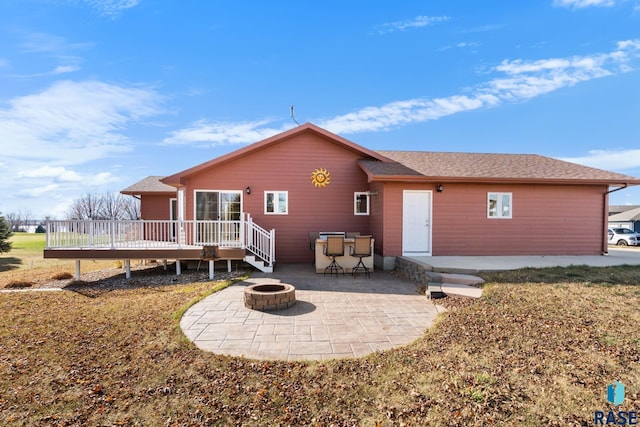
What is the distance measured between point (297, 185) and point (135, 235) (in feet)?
18.4

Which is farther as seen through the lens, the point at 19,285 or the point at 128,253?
the point at 128,253

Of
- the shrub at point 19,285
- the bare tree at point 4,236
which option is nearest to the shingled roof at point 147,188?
the shrub at point 19,285

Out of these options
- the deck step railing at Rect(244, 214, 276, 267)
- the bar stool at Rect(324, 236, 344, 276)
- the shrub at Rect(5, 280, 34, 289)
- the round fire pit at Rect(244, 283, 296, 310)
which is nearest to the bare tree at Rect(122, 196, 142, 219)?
the shrub at Rect(5, 280, 34, 289)

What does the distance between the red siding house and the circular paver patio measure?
3.30 meters

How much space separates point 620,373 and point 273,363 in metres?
3.67

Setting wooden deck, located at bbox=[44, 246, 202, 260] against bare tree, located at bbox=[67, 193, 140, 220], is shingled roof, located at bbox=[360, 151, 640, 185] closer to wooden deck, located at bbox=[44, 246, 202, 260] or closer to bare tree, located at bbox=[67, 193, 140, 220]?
wooden deck, located at bbox=[44, 246, 202, 260]

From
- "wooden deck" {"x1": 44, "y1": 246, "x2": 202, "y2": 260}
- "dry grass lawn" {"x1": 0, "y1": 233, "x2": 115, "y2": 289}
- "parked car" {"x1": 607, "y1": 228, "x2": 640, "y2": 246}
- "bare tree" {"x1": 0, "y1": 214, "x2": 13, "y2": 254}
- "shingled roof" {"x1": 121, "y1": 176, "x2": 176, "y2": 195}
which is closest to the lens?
"wooden deck" {"x1": 44, "y1": 246, "x2": 202, "y2": 260}

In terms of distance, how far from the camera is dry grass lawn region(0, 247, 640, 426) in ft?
8.64

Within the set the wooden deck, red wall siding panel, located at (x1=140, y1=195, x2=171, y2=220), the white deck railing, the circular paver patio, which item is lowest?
the circular paver patio

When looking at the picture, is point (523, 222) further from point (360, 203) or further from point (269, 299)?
point (269, 299)

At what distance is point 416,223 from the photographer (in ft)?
32.0

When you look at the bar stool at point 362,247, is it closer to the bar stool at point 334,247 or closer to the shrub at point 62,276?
the bar stool at point 334,247

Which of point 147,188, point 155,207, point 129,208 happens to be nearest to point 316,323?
point 155,207

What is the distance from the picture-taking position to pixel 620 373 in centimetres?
316
